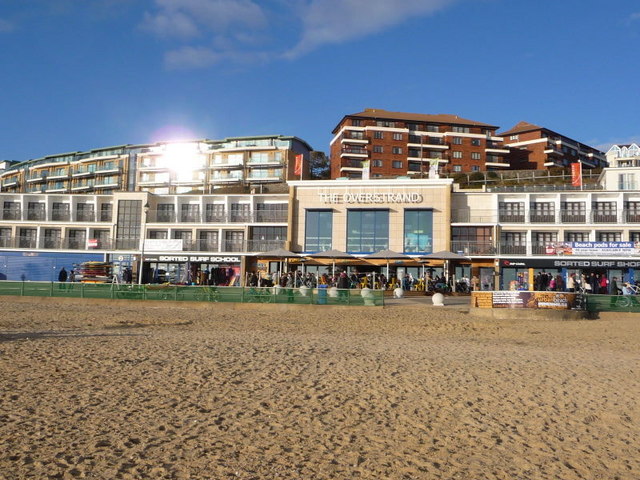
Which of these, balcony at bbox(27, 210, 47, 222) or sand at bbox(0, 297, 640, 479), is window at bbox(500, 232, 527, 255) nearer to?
sand at bbox(0, 297, 640, 479)

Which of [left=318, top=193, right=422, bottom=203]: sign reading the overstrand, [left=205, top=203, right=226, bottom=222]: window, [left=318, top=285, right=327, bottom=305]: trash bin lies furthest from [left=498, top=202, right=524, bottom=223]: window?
[left=318, top=285, right=327, bottom=305]: trash bin

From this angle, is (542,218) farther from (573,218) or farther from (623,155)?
(623,155)

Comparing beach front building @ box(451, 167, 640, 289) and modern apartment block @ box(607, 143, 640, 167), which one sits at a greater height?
modern apartment block @ box(607, 143, 640, 167)

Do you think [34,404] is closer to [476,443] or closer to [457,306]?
[476,443]

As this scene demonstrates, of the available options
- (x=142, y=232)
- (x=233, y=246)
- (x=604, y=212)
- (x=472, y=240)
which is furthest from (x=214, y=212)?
(x=604, y=212)

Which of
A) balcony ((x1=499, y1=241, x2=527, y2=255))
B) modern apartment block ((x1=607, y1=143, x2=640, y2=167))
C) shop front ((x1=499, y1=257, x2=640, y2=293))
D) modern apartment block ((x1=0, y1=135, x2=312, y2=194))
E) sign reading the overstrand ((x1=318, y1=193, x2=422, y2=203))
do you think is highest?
modern apartment block ((x1=607, y1=143, x2=640, y2=167))

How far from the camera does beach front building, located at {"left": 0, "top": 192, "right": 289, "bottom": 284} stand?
45.8m

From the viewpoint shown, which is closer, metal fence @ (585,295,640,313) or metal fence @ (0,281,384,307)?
metal fence @ (585,295,640,313)

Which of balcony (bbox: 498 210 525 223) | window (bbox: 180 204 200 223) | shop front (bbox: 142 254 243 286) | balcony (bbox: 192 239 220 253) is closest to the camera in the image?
balcony (bbox: 498 210 525 223)

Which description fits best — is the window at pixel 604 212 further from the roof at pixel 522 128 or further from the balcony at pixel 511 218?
the roof at pixel 522 128

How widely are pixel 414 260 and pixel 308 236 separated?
404 inches

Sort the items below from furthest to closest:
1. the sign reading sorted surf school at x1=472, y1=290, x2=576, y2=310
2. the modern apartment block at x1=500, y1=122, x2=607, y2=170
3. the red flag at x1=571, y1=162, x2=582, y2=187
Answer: the modern apartment block at x1=500, y1=122, x2=607, y2=170
the red flag at x1=571, y1=162, x2=582, y2=187
the sign reading sorted surf school at x1=472, y1=290, x2=576, y2=310

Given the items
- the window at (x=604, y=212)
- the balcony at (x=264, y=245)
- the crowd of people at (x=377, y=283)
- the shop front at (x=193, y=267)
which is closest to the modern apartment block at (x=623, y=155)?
the window at (x=604, y=212)

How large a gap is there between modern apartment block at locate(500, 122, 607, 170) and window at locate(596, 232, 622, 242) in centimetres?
4619
